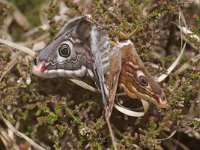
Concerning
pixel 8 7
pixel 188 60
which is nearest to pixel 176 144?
pixel 188 60

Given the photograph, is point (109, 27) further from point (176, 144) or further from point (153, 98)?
point (176, 144)

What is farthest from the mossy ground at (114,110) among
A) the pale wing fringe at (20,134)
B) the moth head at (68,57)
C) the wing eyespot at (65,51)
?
the wing eyespot at (65,51)

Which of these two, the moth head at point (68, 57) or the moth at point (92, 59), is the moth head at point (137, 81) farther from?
the moth head at point (68, 57)

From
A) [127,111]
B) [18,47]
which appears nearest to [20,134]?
[18,47]

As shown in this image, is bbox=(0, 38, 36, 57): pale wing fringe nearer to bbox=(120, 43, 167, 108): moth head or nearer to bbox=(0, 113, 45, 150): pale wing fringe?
bbox=(0, 113, 45, 150): pale wing fringe

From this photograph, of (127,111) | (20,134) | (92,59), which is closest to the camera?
(92,59)

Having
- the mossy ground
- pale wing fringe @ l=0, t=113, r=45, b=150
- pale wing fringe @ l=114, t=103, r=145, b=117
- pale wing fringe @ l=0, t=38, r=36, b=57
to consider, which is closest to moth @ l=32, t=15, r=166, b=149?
the mossy ground

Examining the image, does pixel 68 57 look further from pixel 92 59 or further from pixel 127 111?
→ pixel 127 111
